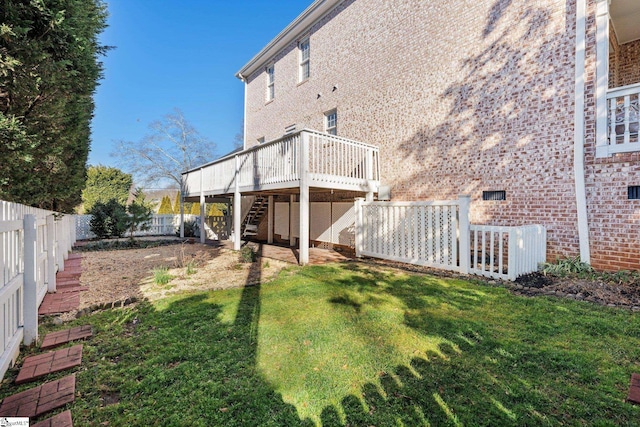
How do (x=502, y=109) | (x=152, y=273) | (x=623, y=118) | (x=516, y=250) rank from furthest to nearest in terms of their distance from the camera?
(x=502, y=109) → (x=152, y=273) → (x=516, y=250) → (x=623, y=118)

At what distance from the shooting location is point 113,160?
28000 millimetres

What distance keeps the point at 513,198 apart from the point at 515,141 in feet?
4.23

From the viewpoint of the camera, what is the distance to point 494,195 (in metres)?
7.18

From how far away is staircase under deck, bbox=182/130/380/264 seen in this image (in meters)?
7.59

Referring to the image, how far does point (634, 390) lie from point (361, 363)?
6.88 ft

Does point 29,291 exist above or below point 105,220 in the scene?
below

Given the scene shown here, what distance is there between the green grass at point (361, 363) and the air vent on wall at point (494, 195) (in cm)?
317

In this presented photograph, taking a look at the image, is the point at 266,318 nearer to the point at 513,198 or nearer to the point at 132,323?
the point at 132,323

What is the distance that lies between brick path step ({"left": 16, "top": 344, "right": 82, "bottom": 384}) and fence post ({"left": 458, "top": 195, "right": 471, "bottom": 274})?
618cm

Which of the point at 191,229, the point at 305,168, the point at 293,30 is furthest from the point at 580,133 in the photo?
the point at 191,229

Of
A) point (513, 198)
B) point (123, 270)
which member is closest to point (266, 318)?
point (123, 270)

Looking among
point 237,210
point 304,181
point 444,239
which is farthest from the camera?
point 237,210

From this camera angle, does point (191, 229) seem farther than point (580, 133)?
Yes

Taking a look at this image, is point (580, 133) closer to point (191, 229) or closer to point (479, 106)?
point (479, 106)
